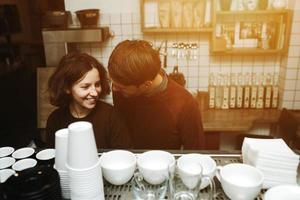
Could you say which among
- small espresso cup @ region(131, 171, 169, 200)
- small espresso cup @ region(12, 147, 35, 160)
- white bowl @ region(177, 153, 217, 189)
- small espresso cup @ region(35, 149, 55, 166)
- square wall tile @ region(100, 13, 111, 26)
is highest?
square wall tile @ region(100, 13, 111, 26)

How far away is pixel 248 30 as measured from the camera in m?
2.83

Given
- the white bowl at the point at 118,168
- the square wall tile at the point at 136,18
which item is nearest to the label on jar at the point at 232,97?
the square wall tile at the point at 136,18

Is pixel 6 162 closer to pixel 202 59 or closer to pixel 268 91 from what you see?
pixel 202 59

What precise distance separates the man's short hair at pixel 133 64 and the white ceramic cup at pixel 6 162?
2.04ft

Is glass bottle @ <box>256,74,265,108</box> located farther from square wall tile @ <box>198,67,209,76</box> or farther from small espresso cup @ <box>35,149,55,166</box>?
small espresso cup @ <box>35,149,55,166</box>

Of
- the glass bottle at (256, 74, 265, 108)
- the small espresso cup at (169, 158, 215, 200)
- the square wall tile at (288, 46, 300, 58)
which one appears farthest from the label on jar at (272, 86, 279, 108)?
the small espresso cup at (169, 158, 215, 200)

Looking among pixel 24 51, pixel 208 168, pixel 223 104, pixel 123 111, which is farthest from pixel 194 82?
pixel 24 51

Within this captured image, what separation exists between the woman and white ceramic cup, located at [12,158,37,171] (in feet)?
1.49

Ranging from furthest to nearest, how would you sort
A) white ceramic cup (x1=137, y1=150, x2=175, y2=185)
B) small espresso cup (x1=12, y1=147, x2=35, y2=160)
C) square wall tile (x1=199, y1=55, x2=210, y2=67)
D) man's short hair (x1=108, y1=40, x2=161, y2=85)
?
square wall tile (x1=199, y1=55, x2=210, y2=67) < man's short hair (x1=108, y1=40, x2=161, y2=85) < small espresso cup (x1=12, y1=147, x2=35, y2=160) < white ceramic cup (x1=137, y1=150, x2=175, y2=185)

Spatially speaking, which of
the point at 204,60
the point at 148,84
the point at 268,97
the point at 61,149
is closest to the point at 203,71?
the point at 204,60

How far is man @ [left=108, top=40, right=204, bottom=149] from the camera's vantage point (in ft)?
4.69

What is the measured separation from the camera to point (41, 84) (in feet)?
9.61

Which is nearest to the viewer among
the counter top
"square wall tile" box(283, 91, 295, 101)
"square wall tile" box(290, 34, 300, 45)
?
the counter top

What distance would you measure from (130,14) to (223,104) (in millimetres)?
1313
